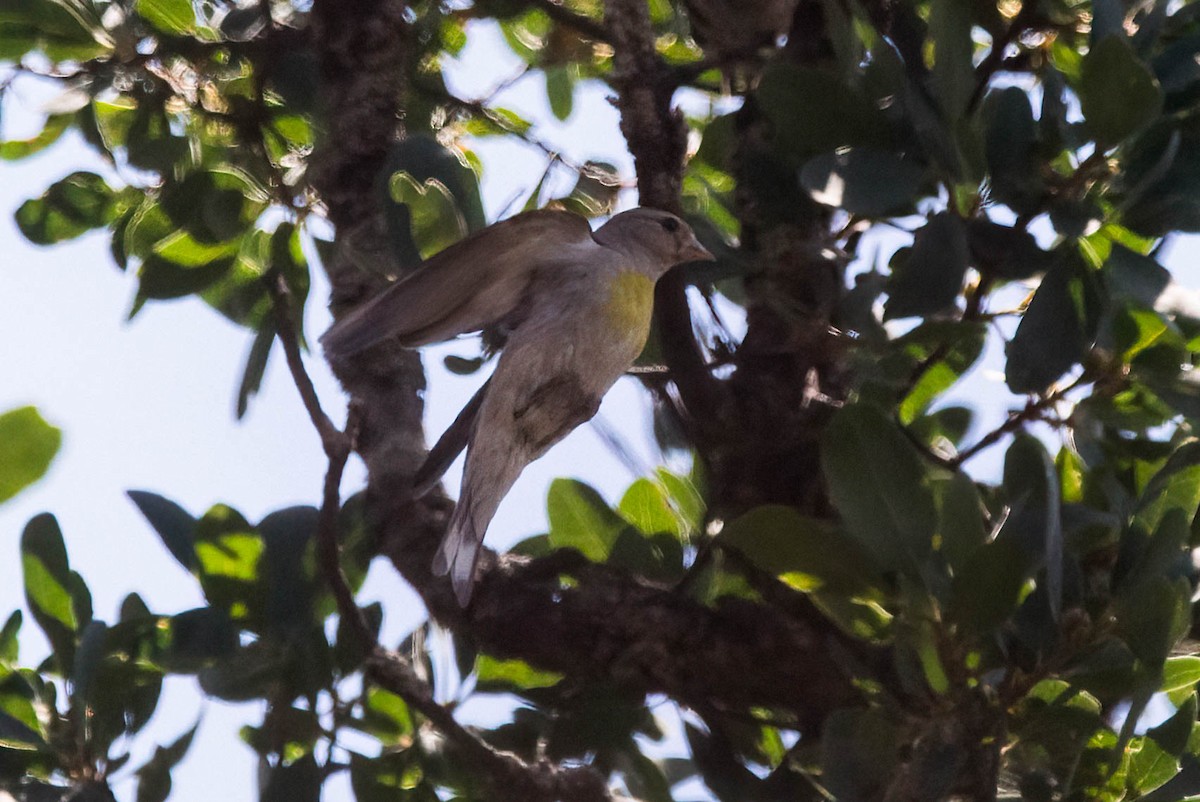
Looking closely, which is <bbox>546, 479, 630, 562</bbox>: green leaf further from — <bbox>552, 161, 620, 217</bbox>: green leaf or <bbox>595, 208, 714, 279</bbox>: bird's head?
<bbox>552, 161, 620, 217</bbox>: green leaf

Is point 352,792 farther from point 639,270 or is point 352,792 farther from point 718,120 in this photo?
point 718,120

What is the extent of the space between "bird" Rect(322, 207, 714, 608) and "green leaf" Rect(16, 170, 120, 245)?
24.3 inches

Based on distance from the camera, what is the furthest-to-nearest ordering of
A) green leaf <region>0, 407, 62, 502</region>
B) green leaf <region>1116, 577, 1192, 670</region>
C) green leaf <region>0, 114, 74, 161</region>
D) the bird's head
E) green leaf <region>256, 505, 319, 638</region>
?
green leaf <region>0, 114, 74, 161</region>
the bird's head
green leaf <region>256, 505, 319, 638</region>
green leaf <region>0, 407, 62, 502</region>
green leaf <region>1116, 577, 1192, 670</region>

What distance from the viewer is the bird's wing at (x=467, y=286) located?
1.30 metres

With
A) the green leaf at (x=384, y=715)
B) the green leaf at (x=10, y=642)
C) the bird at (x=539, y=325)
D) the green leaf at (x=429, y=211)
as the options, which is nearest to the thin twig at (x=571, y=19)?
the bird at (x=539, y=325)

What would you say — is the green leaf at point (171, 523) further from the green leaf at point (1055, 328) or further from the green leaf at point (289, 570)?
the green leaf at point (1055, 328)

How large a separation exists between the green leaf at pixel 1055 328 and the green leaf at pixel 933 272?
8cm

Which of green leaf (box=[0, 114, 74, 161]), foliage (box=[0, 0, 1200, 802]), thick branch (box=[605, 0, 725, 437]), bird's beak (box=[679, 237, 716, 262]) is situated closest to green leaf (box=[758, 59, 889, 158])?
foliage (box=[0, 0, 1200, 802])

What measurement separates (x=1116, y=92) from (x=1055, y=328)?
0.68 ft

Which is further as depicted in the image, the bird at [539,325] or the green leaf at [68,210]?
the green leaf at [68,210]

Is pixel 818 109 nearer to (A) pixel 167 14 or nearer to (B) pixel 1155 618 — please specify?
(B) pixel 1155 618

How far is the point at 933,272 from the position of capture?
1111mm

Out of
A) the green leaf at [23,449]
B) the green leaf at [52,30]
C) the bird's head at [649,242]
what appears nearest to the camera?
the green leaf at [23,449]

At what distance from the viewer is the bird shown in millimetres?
1417
